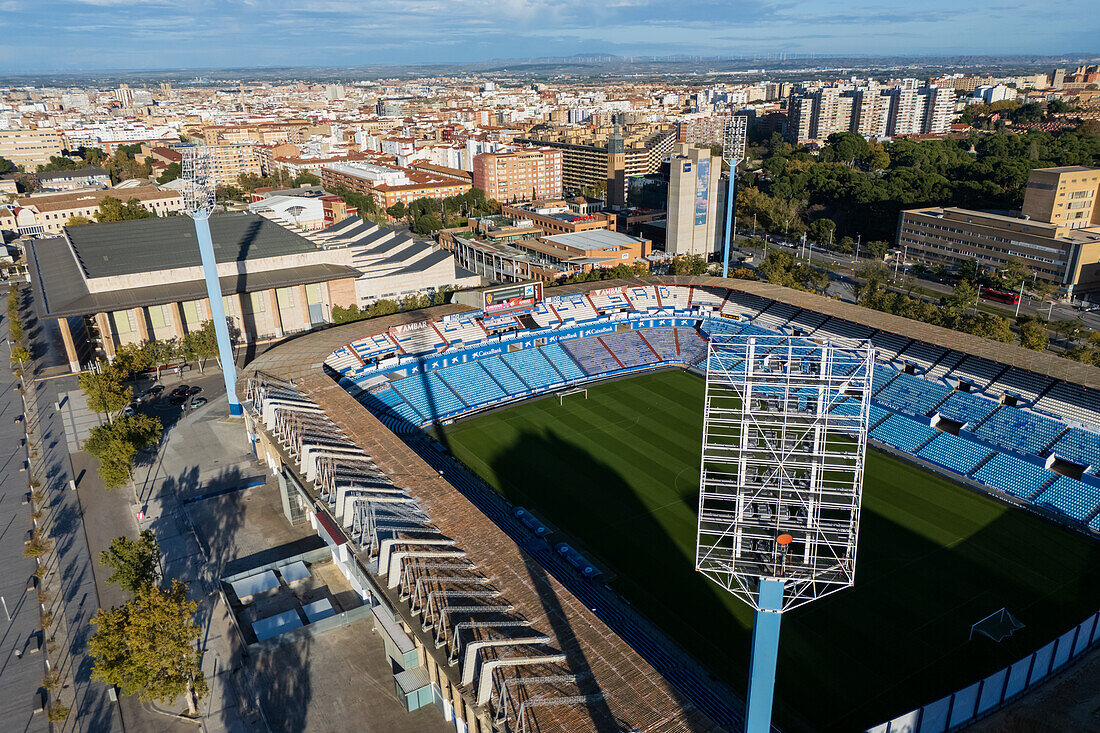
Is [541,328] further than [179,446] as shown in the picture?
Yes

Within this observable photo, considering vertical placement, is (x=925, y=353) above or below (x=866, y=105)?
below

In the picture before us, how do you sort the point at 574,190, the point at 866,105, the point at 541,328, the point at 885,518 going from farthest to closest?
the point at 866,105 < the point at 574,190 < the point at 541,328 < the point at 885,518

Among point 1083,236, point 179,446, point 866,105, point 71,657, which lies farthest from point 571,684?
point 866,105

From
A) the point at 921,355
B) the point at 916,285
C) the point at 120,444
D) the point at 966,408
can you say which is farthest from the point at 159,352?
the point at 916,285

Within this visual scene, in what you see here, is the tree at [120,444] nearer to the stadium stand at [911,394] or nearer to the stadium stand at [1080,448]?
the stadium stand at [911,394]

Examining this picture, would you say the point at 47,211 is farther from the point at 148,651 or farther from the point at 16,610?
the point at 148,651

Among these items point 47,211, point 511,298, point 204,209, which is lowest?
point 511,298

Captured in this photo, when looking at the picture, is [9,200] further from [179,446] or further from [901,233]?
[901,233]
